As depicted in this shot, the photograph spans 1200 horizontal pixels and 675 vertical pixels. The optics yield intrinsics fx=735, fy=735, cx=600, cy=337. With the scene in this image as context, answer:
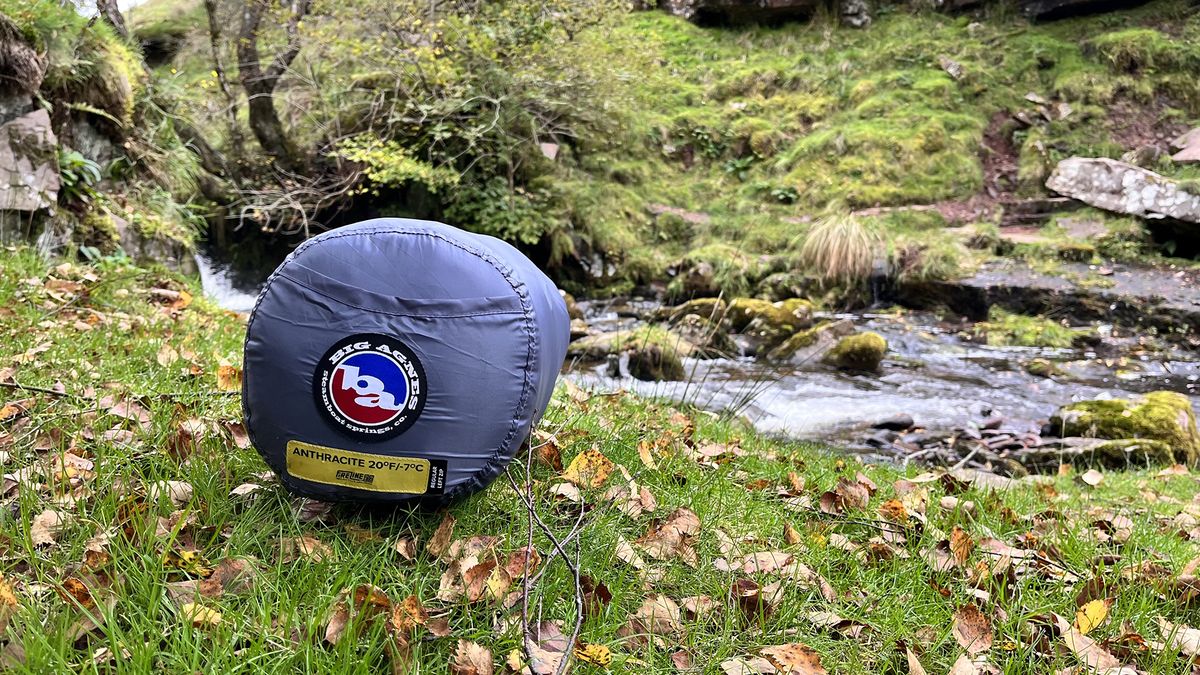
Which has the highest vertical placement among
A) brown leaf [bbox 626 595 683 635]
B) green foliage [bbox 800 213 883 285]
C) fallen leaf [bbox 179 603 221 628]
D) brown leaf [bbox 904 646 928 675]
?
fallen leaf [bbox 179 603 221 628]

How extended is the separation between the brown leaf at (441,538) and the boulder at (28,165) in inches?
189

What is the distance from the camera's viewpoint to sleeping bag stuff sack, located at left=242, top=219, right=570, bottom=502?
5.41 feet

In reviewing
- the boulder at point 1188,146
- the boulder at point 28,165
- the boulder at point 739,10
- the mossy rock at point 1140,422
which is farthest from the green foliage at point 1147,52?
the boulder at point 28,165

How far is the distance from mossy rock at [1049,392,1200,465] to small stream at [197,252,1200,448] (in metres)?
0.44

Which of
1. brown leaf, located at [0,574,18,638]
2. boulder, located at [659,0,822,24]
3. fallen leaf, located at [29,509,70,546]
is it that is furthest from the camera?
boulder, located at [659,0,822,24]

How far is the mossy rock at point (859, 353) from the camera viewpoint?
7930 mm

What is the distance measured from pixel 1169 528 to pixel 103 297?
5.62 m

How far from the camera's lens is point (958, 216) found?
12.4 m

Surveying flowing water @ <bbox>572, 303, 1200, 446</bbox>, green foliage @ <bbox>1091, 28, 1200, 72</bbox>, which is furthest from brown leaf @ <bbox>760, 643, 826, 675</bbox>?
green foliage @ <bbox>1091, 28, 1200, 72</bbox>

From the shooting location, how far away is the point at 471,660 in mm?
1533

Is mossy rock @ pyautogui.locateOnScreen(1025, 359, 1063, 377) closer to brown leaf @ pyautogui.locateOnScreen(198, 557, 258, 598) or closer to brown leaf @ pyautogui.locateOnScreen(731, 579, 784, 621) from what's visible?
brown leaf @ pyautogui.locateOnScreen(731, 579, 784, 621)

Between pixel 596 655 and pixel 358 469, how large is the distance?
678 mm

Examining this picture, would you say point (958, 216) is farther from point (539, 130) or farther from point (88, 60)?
point (88, 60)

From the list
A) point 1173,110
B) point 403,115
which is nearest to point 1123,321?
point 1173,110
